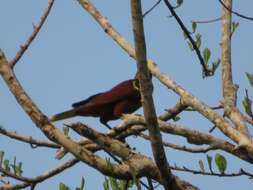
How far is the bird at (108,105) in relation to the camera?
5.98 metres

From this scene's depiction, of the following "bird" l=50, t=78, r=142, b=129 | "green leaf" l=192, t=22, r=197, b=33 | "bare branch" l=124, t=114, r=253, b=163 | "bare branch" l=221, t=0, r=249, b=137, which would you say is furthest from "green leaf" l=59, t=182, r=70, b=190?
"bird" l=50, t=78, r=142, b=129

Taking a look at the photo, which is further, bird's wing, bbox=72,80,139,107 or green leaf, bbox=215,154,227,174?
bird's wing, bbox=72,80,139,107

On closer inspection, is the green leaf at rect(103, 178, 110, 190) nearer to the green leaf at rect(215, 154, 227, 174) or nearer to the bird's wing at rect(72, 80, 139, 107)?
the green leaf at rect(215, 154, 227, 174)

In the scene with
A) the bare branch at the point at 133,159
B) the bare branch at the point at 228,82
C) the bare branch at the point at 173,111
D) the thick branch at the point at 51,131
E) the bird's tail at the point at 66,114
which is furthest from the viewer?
the bird's tail at the point at 66,114

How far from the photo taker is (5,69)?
3518 millimetres

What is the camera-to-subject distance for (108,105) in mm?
6223

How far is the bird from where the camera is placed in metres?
5.98

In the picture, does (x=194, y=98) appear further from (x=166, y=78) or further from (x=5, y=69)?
(x=5, y=69)

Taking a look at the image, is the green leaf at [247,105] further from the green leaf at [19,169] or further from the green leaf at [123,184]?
the green leaf at [19,169]

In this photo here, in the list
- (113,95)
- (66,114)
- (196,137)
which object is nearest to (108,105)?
(113,95)

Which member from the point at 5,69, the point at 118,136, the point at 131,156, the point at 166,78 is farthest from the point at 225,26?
the point at 5,69

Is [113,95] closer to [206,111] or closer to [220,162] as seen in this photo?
[206,111]

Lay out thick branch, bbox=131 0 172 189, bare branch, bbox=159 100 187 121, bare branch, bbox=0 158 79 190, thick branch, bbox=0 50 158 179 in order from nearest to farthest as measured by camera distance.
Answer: thick branch, bbox=131 0 172 189 → thick branch, bbox=0 50 158 179 → bare branch, bbox=0 158 79 190 → bare branch, bbox=159 100 187 121

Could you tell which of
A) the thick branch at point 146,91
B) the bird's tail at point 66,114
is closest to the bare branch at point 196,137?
the thick branch at point 146,91
